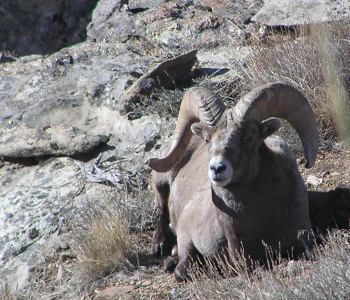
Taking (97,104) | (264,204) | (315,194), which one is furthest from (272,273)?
(97,104)

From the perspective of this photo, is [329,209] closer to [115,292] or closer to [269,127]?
[269,127]

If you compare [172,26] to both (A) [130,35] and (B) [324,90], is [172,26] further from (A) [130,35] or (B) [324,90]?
(B) [324,90]

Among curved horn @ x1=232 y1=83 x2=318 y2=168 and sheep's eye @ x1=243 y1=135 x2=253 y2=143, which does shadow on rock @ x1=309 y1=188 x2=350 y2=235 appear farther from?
sheep's eye @ x1=243 y1=135 x2=253 y2=143

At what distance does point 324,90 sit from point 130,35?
500 cm

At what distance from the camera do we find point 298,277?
25.0ft

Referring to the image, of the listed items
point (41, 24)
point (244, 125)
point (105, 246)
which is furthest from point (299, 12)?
point (41, 24)

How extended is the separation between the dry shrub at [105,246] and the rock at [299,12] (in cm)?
416

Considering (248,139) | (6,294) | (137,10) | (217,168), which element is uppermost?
(137,10)

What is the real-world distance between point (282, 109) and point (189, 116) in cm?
99

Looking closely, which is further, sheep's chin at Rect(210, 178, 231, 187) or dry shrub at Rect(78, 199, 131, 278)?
dry shrub at Rect(78, 199, 131, 278)

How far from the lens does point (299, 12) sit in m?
14.4

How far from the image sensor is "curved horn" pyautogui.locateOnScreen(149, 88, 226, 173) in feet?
30.4

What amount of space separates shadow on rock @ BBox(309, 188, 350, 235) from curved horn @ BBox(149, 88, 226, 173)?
1.26 metres

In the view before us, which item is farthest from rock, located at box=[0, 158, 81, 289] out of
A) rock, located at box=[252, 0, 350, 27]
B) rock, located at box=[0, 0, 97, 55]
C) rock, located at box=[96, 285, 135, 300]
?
rock, located at box=[0, 0, 97, 55]
